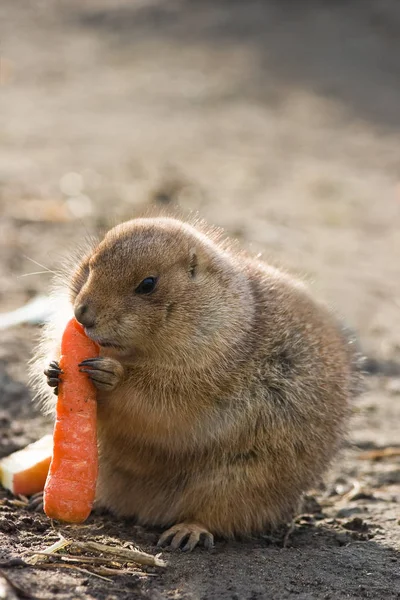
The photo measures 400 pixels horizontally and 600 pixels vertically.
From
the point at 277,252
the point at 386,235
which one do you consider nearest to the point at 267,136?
the point at 386,235

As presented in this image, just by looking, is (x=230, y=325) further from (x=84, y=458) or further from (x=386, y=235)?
(x=386, y=235)

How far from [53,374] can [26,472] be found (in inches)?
30.8

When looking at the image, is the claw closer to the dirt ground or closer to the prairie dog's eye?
the dirt ground

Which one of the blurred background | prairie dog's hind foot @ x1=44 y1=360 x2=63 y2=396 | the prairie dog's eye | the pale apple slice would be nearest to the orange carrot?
prairie dog's hind foot @ x1=44 y1=360 x2=63 y2=396

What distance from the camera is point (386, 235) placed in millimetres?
10977

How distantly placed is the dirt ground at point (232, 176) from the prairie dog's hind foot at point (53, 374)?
0.63 m

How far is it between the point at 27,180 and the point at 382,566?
735 cm

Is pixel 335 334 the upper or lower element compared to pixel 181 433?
upper

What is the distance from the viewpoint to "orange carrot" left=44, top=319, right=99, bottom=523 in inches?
181

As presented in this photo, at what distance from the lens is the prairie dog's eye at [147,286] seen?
15.1ft

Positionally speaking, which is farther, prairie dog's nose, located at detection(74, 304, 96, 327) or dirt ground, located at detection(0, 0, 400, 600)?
dirt ground, located at detection(0, 0, 400, 600)

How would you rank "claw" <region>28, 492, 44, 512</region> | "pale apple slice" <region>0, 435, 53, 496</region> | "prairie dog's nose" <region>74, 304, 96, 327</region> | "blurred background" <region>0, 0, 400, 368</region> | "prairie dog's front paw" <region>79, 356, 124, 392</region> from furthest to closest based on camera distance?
"blurred background" <region>0, 0, 400, 368</region> → "pale apple slice" <region>0, 435, 53, 496</region> → "claw" <region>28, 492, 44, 512</region> → "prairie dog's front paw" <region>79, 356, 124, 392</region> → "prairie dog's nose" <region>74, 304, 96, 327</region>

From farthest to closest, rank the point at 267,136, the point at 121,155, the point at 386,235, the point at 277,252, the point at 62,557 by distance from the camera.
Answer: the point at 267,136 → the point at 121,155 → the point at 386,235 → the point at 277,252 → the point at 62,557

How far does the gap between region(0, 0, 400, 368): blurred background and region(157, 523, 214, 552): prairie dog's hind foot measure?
2434mm
